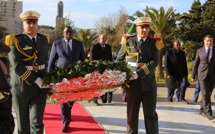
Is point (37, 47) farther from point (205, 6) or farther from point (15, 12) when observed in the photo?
point (15, 12)

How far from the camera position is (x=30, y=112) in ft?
12.5

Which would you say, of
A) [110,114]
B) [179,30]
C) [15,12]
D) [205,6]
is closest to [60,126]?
[110,114]

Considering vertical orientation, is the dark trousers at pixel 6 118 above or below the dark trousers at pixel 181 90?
above

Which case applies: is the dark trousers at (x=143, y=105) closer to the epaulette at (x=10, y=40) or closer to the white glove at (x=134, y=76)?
the white glove at (x=134, y=76)

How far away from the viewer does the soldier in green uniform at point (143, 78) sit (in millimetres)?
4215

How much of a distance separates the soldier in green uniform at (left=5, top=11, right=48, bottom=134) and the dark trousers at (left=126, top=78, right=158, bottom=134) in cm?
139

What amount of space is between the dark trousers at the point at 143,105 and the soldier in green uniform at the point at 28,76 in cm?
139

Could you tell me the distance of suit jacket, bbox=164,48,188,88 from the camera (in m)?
8.29

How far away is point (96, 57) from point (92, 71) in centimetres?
435

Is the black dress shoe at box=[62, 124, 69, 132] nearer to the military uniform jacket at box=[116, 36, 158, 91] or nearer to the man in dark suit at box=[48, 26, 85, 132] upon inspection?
the man in dark suit at box=[48, 26, 85, 132]

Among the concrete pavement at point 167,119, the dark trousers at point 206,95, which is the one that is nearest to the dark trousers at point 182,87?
the concrete pavement at point 167,119

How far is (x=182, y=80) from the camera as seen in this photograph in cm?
839

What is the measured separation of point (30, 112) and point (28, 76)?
0.53m

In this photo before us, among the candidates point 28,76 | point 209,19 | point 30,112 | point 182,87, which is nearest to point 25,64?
point 28,76
